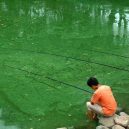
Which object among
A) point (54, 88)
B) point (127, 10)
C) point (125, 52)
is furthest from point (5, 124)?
point (127, 10)

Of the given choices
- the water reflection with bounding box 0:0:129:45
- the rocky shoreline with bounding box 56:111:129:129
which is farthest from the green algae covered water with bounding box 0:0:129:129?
the rocky shoreline with bounding box 56:111:129:129

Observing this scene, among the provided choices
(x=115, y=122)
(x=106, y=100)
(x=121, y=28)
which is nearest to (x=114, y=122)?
(x=115, y=122)

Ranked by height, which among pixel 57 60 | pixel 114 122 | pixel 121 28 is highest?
pixel 121 28

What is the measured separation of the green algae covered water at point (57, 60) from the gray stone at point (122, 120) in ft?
1.66

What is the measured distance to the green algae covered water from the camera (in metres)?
7.83

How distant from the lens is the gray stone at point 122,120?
6758 millimetres

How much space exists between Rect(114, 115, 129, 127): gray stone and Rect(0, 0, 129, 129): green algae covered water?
1.66ft

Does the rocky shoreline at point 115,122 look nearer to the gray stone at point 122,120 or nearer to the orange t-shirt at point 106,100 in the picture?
the gray stone at point 122,120

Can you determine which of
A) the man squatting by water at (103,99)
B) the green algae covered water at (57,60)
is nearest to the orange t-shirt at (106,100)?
the man squatting by water at (103,99)

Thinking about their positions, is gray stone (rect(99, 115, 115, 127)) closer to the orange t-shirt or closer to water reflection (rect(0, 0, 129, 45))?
the orange t-shirt

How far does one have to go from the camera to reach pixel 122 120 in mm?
6824

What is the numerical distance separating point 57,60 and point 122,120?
4.22 m

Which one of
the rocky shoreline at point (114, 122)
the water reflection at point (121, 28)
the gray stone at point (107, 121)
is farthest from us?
the water reflection at point (121, 28)

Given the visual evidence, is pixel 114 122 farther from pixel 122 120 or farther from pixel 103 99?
pixel 103 99
